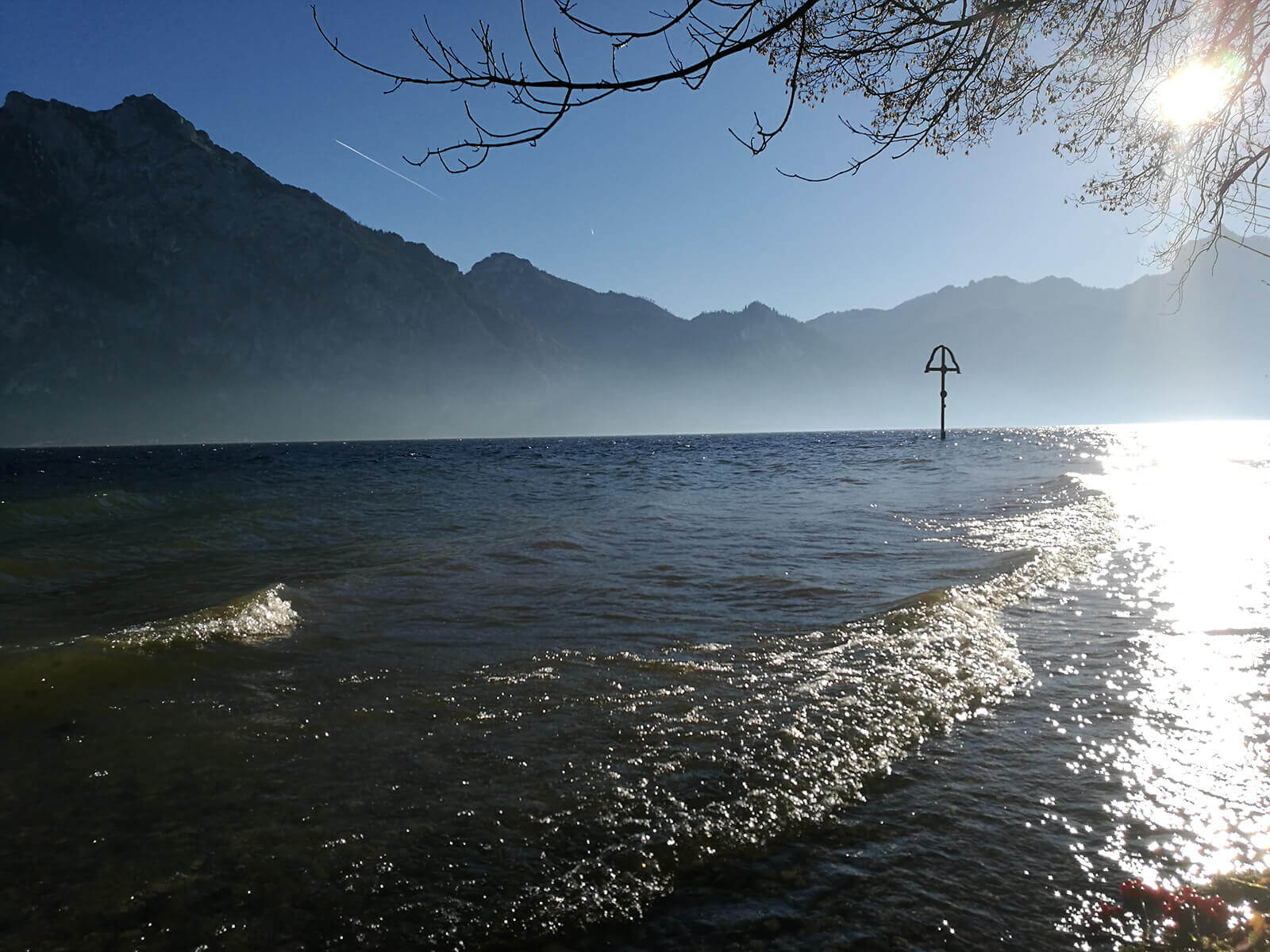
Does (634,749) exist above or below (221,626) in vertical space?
above

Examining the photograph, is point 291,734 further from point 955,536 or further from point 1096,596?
point 955,536

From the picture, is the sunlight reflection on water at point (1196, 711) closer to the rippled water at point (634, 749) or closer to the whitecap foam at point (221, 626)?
the rippled water at point (634, 749)

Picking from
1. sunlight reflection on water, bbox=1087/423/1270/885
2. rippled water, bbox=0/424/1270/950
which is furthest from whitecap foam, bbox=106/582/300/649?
sunlight reflection on water, bbox=1087/423/1270/885

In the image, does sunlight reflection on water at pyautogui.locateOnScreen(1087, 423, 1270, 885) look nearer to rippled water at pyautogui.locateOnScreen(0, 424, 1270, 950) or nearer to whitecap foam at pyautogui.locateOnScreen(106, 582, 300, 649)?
rippled water at pyautogui.locateOnScreen(0, 424, 1270, 950)

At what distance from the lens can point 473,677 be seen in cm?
519

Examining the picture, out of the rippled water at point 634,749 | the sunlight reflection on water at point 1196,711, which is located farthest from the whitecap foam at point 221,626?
the sunlight reflection on water at point 1196,711

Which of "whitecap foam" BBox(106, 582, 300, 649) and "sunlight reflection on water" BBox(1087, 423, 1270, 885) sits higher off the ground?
"sunlight reflection on water" BBox(1087, 423, 1270, 885)

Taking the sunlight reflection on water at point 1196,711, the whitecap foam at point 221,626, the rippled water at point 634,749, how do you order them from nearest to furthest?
the rippled water at point 634,749, the sunlight reflection on water at point 1196,711, the whitecap foam at point 221,626

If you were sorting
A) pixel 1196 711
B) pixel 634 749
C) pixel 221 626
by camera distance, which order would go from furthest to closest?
pixel 221 626 < pixel 1196 711 < pixel 634 749

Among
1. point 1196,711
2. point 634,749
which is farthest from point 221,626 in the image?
point 1196,711

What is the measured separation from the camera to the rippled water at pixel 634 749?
2459 millimetres

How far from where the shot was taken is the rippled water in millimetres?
2459

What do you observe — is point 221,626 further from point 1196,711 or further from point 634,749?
point 1196,711

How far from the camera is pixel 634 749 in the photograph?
151 inches
